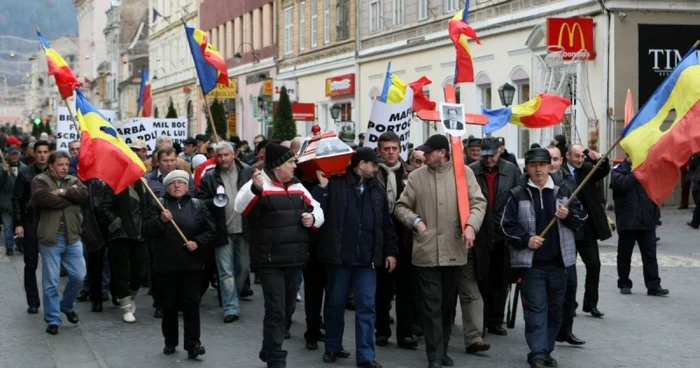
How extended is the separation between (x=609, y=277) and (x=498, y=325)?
4892 mm

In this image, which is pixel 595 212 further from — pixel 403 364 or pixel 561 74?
pixel 561 74

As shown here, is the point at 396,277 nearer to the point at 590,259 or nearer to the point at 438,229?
the point at 438,229

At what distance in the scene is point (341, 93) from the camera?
4234cm

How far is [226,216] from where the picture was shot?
43.1 ft

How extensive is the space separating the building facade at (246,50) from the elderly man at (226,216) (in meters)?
35.7

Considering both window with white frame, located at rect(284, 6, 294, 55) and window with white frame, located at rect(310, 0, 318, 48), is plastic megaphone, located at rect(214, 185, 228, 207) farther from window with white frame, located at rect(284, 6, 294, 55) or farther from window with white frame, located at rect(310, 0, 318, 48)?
window with white frame, located at rect(284, 6, 294, 55)

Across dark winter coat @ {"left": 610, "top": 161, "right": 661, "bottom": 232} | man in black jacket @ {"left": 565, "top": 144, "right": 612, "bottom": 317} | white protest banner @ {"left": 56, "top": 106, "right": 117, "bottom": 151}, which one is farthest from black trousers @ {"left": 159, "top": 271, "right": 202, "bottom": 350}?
white protest banner @ {"left": 56, "top": 106, "right": 117, "bottom": 151}

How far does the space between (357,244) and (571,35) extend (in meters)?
16.6

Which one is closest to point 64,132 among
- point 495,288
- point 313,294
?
point 313,294

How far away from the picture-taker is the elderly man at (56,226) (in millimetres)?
11969

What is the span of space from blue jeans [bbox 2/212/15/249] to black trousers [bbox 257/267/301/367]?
37.2 ft

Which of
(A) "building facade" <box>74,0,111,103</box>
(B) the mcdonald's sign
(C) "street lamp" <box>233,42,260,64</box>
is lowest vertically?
(B) the mcdonald's sign

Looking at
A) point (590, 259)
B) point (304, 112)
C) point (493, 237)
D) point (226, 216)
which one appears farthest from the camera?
point (304, 112)

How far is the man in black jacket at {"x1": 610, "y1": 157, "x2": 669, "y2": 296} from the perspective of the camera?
14141 mm
